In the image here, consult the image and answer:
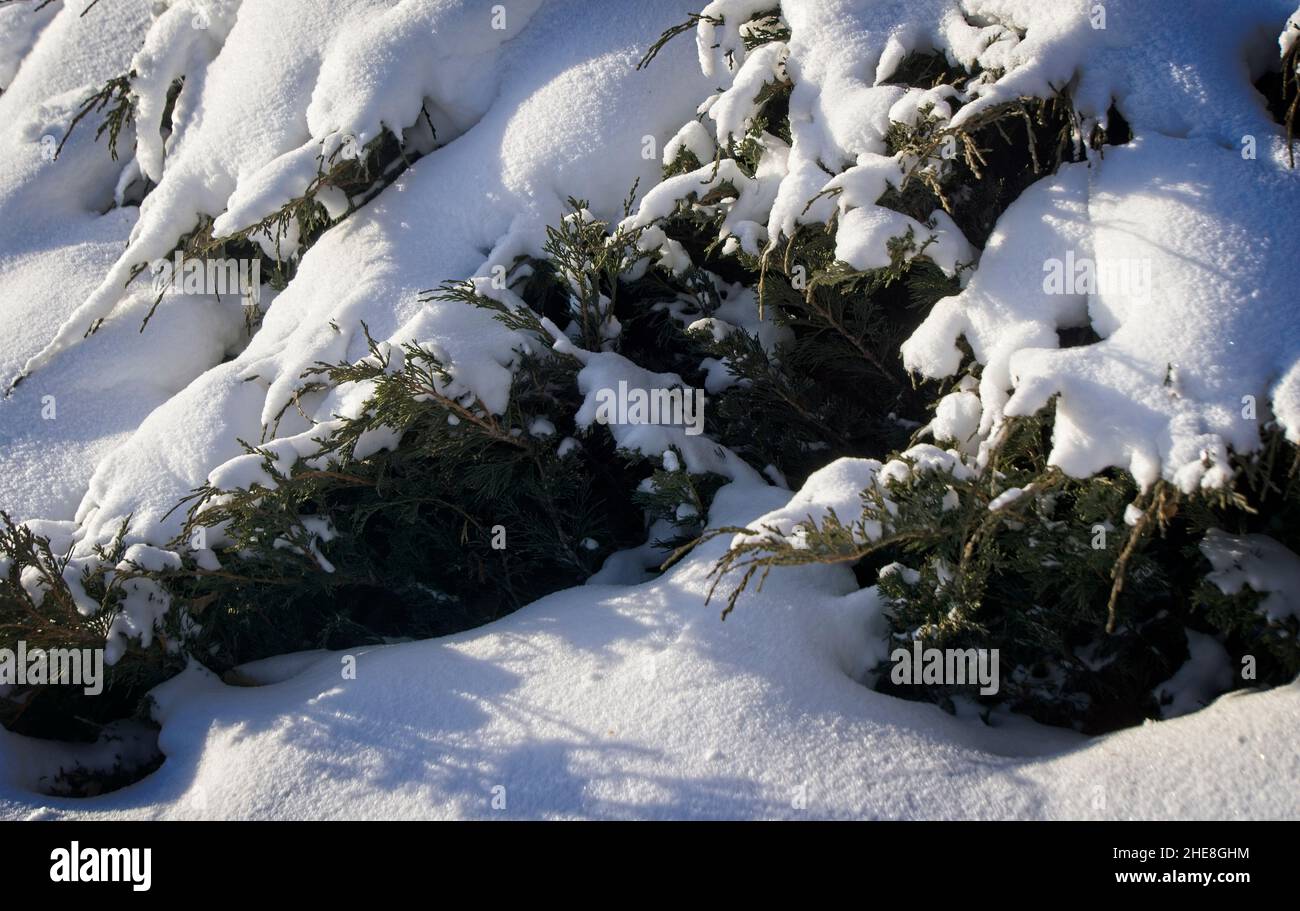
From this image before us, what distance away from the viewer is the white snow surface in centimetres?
285

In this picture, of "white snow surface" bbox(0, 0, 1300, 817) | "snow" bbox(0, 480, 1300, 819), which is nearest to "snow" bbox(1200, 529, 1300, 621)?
"white snow surface" bbox(0, 0, 1300, 817)

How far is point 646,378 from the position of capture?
4039 mm

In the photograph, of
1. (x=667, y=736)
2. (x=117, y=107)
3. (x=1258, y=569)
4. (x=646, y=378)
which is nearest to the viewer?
(x=1258, y=569)

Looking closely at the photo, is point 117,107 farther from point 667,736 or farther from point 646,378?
point 667,736

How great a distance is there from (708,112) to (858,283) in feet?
3.62

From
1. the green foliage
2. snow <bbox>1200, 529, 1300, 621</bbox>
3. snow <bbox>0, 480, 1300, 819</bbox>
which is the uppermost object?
the green foliage

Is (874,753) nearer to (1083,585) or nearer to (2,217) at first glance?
(1083,585)

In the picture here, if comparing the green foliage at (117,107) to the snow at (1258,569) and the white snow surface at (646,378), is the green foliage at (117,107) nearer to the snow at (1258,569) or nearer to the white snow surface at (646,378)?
the white snow surface at (646,378)

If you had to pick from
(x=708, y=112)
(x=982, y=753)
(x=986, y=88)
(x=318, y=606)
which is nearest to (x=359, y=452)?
(x=318, y=606)

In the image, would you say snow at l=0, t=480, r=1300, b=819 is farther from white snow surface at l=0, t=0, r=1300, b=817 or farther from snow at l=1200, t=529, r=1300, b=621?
snow at l=1200, t=529, r=1300, b=621

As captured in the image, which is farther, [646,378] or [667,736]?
[646,378]

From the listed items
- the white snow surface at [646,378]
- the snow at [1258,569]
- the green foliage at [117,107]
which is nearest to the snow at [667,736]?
the white snow surface at [646,378]

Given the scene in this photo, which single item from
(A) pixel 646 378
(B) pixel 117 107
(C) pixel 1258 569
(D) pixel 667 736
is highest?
(B) pixel 117 107

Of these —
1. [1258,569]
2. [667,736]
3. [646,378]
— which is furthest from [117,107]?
[1258,569]
